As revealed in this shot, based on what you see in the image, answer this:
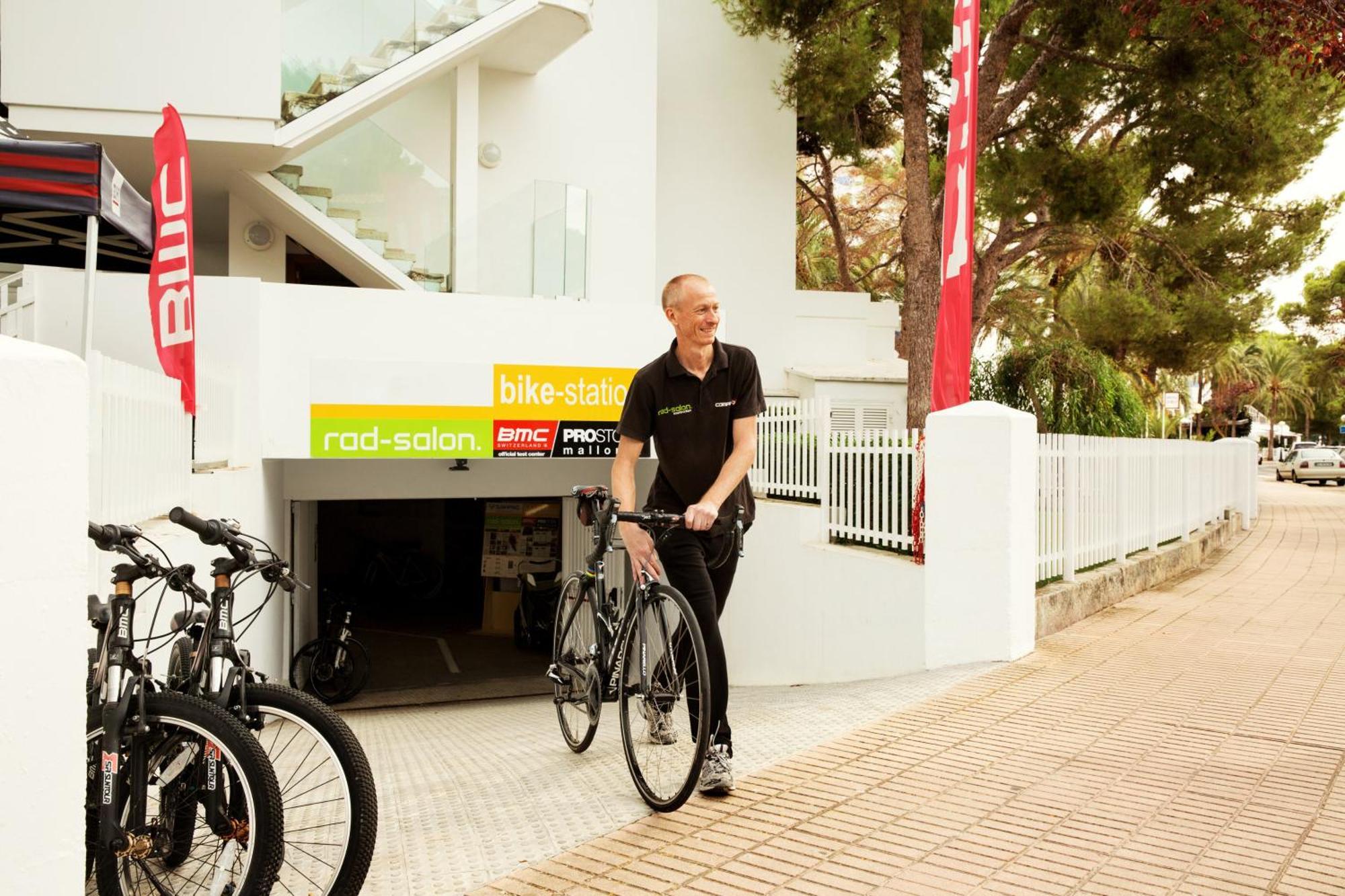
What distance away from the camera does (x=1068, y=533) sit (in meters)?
8.13

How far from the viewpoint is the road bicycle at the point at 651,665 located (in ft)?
12.8

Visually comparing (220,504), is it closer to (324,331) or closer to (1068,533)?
(324,331)

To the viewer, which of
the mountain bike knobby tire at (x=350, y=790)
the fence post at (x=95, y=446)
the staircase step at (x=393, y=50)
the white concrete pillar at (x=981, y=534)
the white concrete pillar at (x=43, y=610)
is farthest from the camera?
the staircase step at (x=393, y=50)

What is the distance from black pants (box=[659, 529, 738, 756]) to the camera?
3.96m

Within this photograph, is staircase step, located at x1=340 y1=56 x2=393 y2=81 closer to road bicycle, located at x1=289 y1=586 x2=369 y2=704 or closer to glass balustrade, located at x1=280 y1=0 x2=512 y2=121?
glass balustrade, located at x1=280 y1=0 x2=512 y2=121

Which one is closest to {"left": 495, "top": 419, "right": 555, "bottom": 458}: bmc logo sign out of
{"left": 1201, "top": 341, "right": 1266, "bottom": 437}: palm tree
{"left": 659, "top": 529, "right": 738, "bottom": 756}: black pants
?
{"left": 659, "top": 529, "right": 738, "bottom": 756}: black pants

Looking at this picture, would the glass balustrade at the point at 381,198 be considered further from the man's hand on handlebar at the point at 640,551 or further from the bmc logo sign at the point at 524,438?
the man's hand on handlebar at the point at 640,551

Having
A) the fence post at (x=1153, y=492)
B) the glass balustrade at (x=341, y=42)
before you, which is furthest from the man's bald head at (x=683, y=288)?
the glass balustrade at (x=341, y=42)

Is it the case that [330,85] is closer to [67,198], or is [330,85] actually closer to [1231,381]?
[67,198]

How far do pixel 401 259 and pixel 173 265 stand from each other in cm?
516

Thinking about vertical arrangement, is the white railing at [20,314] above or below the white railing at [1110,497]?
above

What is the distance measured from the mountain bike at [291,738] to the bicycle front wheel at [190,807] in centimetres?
12

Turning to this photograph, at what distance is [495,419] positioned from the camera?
12.2 m

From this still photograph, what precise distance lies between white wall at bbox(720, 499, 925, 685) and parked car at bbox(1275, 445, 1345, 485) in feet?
118
